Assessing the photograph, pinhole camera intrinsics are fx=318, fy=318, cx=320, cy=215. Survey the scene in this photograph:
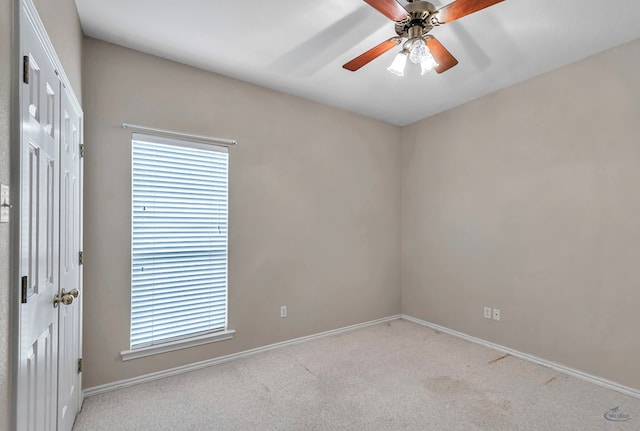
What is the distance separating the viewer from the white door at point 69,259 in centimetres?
174

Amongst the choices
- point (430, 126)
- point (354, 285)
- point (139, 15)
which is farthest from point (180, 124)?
point (430, 126)

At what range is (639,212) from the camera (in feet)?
7.98

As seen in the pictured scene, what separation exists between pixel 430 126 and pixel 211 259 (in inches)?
121

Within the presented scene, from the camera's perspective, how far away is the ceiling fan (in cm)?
166

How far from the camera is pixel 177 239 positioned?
276 centimetres

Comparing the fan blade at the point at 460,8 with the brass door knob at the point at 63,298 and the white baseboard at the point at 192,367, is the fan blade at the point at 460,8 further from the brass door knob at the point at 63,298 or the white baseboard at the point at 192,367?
the white baseboard at the point at 192,367

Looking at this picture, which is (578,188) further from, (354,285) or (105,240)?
(105,240)

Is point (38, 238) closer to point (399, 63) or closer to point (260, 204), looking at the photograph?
point (260, 204)

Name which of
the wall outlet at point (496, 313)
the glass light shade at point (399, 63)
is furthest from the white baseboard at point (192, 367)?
the glass light shade at point (399, 63)

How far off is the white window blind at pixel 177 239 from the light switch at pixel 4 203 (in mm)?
1652

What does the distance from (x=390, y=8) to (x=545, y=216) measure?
2.42m

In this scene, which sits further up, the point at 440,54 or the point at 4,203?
the point at 440,54

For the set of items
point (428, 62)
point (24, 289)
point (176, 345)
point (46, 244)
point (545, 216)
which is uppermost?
point (428, 62)

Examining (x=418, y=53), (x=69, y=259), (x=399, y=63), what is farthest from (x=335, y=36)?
(x=69, y=259)
